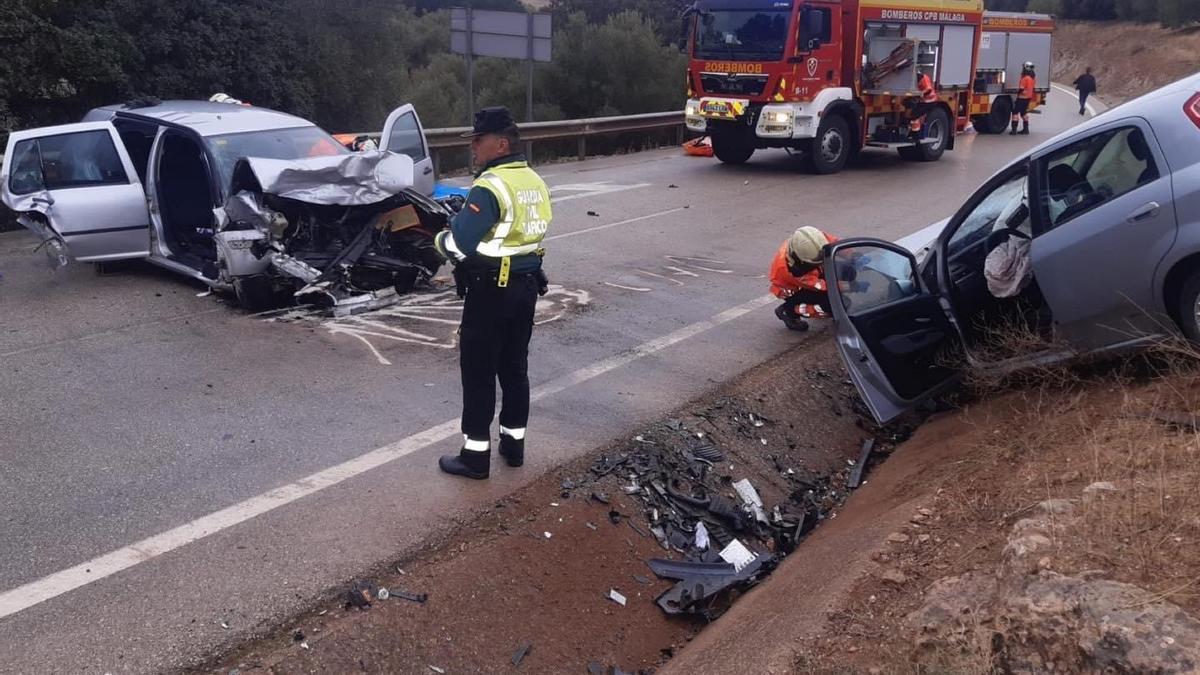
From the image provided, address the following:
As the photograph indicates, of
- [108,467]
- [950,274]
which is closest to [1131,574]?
[950,274]

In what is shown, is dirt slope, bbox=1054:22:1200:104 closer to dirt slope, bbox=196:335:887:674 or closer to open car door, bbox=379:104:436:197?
open car door, bbox=379:104:436:197

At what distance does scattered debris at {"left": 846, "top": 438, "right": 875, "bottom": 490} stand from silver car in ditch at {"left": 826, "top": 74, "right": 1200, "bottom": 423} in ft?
1.07

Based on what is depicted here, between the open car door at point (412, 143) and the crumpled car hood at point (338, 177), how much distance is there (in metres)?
1.02

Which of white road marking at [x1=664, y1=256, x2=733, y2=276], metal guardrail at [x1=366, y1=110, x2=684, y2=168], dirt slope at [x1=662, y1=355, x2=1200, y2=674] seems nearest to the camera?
dirt slope at [x1=662, y1=355, x2=1200, y2=674]

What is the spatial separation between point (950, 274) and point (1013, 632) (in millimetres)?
3572

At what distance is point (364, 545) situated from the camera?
14.9 feet

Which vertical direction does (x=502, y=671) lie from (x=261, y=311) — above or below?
below

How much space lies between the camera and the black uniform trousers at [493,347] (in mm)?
4988

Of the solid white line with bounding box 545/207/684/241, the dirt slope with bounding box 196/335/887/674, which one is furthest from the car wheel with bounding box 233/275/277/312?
the solid white line with bounding box 545/207/684/241

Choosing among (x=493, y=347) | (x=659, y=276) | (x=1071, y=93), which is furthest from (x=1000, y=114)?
(x=1071, y=93)

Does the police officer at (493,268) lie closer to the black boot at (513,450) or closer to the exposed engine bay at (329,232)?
the black boot at (513,450)

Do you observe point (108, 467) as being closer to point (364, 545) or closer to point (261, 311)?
point (364, 545)

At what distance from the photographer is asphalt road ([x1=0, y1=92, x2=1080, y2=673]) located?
4098mm

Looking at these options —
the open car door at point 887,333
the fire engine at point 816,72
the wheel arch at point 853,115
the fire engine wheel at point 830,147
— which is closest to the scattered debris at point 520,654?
the open car door at point 887,333
